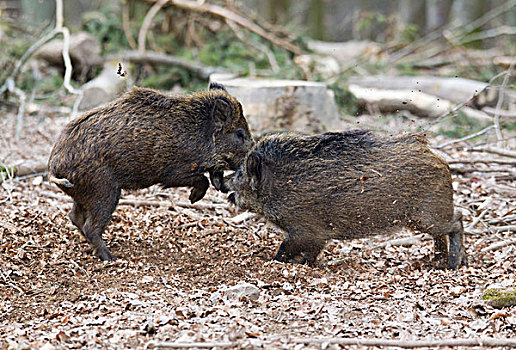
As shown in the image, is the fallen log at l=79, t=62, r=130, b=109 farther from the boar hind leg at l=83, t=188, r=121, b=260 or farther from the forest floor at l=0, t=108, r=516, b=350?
the boar hind leg at l=83, t=188, r=121, b=260

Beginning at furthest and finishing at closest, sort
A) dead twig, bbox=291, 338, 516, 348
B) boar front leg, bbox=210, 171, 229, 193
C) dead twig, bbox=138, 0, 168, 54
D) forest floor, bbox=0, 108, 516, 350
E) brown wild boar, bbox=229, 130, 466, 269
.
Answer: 1. dead twig, bbox=138, 0, 168, 54
2. boar front leg, bbox=210, 171, 229, 193
3. brown wild boar, bbox=229, 130, 466, 269
4. forest floor, bbox=0, 108, 516, 350
5. dead twig, bbox=291, 338, 516, 348

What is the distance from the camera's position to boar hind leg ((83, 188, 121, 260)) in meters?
5.00

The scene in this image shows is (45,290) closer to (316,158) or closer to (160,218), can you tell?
(160,218)

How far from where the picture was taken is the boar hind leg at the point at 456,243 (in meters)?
5.35

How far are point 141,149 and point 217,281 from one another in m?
1.33

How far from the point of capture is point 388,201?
5145 millimetres

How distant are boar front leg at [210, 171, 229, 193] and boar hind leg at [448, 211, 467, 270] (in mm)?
2125

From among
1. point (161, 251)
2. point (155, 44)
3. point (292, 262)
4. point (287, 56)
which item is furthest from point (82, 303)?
point (155, 44)

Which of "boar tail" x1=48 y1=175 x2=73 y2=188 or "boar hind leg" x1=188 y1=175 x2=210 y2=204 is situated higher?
"boar tail" x1=48 y1=175 x2=73 y2=188

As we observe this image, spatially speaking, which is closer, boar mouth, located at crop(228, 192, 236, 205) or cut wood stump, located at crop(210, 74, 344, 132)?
boar mouth, located at crop(228, 192, 236, 205)

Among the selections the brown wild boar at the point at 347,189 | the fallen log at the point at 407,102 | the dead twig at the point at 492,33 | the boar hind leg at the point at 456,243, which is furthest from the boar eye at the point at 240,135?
the dead twig at the point at 492,33

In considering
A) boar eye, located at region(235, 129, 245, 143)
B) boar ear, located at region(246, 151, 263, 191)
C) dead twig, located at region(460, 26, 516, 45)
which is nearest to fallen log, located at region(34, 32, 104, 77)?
boar eye, located at region(235, 129, 245, 143)

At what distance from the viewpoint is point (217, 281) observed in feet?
15.8

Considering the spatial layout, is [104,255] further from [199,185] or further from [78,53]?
[78,53]
